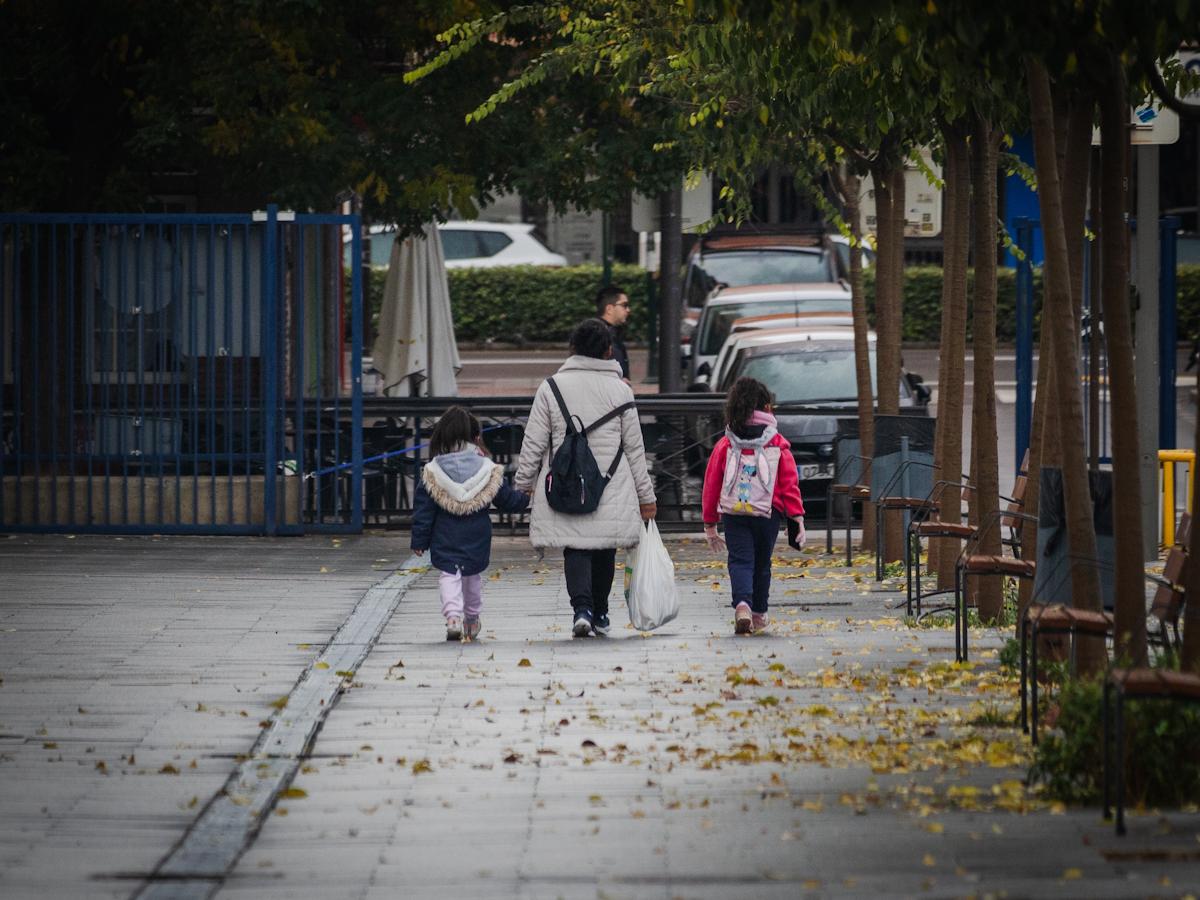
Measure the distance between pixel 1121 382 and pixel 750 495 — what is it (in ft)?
12.3

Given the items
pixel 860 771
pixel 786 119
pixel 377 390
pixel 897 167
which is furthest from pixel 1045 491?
pixel 377 390

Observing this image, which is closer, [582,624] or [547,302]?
[582,624]

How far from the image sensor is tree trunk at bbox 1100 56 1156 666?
7.28m

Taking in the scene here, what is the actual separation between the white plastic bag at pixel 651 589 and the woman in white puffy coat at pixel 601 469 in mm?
141

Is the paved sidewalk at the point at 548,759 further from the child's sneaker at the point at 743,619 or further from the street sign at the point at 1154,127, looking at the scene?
the street sign at the point at 1154,127

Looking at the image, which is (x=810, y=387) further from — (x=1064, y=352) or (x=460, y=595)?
(x=1064, y=352)

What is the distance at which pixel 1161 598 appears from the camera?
8.54 meters

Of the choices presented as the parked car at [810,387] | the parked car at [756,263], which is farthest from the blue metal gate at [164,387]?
the parked car at [756,263]

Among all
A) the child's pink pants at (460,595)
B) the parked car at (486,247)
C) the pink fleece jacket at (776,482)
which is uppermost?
the parked car at (486,247)

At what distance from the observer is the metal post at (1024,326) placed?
14047 mm

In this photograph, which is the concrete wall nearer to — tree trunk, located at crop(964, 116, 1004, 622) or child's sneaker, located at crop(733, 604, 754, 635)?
child's sneaker, located at crop(733, 604, 754, 635)

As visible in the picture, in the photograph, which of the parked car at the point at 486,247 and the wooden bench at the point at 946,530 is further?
the parked car at the point at 486,247

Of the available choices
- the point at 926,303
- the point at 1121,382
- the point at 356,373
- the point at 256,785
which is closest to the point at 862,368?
the point at 356,373

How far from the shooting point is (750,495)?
1092 cm
